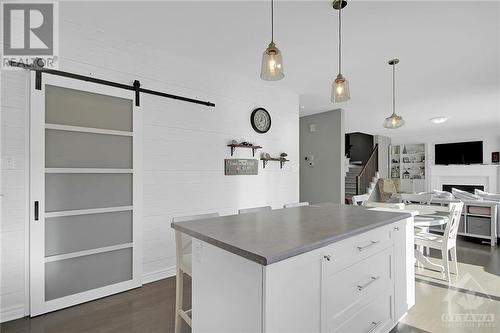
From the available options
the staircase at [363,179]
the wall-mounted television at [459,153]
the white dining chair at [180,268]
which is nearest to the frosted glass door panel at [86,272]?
the white dining chair at [180,268]

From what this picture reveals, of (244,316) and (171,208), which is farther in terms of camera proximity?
(171,208)

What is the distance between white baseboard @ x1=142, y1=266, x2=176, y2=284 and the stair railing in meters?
6.48

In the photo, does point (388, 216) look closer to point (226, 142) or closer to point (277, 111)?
point (226, 142)

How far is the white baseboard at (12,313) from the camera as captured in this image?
218 cm

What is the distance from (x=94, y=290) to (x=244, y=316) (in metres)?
2.15

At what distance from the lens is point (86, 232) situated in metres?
2.58

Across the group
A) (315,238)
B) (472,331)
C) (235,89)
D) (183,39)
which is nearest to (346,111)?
(235,89)

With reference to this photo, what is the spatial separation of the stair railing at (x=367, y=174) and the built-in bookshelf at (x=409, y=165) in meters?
1.37

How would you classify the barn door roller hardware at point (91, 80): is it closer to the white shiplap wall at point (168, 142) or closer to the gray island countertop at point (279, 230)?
the white shiplap wall at point (168, 142)

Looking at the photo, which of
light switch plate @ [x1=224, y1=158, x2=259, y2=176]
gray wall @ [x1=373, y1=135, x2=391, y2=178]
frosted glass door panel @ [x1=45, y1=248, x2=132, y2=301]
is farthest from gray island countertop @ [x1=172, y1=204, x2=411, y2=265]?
gray wall @ [x1=373, y1=135, x2=391, y2=178]

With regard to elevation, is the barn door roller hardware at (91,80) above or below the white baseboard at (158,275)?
above

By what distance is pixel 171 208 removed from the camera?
3.18 m

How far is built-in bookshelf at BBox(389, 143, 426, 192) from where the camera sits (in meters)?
9.73

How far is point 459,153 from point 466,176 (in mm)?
803
